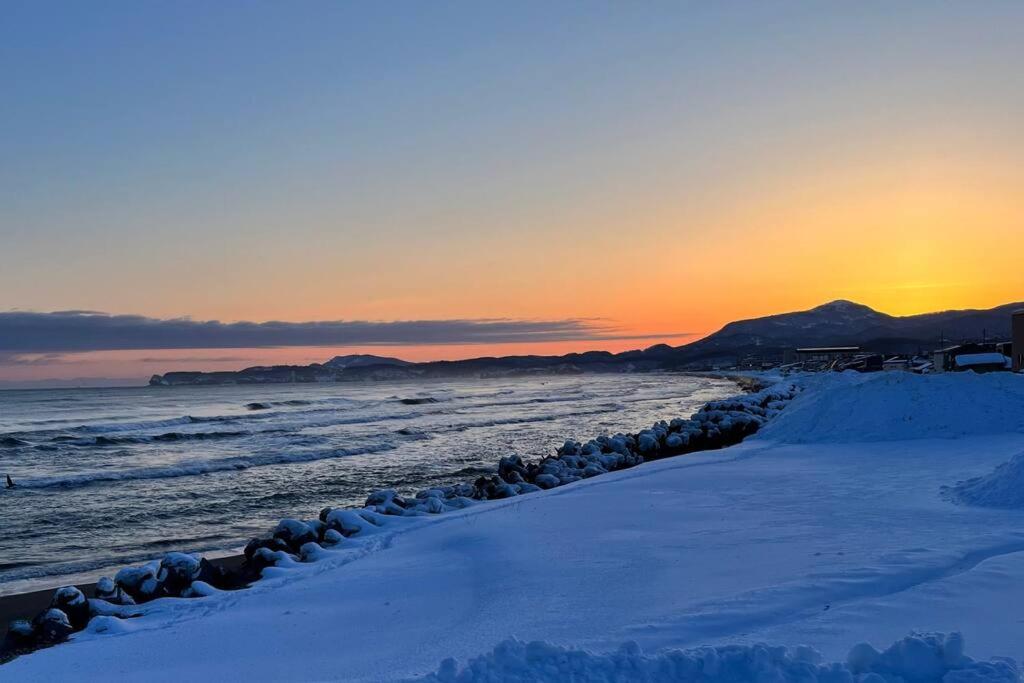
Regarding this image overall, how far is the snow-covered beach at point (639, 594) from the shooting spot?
4035 millimetres

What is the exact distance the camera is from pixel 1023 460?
847cm

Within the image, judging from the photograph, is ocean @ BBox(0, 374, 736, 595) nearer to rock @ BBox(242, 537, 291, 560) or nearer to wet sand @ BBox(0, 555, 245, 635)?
wet sand @ BBox(0, 555, 245, 635)

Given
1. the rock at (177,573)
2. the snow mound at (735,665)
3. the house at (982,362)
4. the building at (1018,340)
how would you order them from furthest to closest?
the house at (982,362), the building at (1018,340), the rock at (177,573), the snow mound at (735,665)

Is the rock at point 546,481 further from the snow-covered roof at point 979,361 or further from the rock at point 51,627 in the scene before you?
the snow-covered roof at point 979,361

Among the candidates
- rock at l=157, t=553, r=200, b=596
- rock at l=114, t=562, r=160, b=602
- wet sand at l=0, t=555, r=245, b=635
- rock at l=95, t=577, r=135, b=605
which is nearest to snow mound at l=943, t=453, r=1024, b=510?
rock at l=157, t=553, r=200, b=596

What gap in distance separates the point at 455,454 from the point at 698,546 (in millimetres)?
16607

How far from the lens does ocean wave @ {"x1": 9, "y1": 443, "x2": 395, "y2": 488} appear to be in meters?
18.9

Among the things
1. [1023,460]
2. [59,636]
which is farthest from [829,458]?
[59,636]

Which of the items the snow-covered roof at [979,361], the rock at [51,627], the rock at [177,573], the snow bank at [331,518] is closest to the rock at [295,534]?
the snow bank at [331,518]

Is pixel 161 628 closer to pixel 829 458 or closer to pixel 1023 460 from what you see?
pixel 1023 460

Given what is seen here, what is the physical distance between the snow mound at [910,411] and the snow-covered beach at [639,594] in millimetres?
5324

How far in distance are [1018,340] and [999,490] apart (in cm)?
3949

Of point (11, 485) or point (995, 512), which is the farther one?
point (11, 485)

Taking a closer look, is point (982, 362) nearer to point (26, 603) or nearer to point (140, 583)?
point (140, 583)
